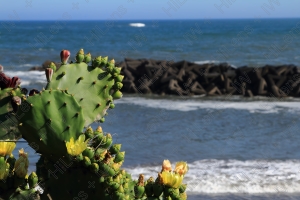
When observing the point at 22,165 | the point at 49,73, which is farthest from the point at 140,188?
the point at 49,73

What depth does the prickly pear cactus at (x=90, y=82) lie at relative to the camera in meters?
2.34

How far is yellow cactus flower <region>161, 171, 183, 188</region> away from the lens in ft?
6.51

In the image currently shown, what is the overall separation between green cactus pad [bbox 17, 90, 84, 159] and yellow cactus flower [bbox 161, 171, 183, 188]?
1.09ft

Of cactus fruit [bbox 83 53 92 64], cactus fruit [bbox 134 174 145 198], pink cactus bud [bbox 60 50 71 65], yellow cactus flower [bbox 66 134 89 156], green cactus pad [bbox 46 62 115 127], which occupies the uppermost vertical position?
pink cactus bud [bbox 60 50 71 65]

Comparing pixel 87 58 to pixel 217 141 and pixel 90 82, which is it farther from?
pixel 217 141

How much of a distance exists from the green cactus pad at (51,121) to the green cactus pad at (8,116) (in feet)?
0.55

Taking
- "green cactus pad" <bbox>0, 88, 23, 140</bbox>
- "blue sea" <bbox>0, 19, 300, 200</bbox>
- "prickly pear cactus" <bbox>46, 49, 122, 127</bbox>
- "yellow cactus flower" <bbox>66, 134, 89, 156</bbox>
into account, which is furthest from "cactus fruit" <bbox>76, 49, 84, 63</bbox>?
"blue sea" <bbox>0, 19, 300, 200</bbox>

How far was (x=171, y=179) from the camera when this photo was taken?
1989 mm

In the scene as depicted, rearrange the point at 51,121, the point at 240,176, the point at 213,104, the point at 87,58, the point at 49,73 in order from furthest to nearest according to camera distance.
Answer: the point at 213,104
the point at 240,176
the point at 87,58
the point at 49,73
the point at 51,121

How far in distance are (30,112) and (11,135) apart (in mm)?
269

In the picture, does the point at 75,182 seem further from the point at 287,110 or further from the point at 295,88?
the point at 295,88

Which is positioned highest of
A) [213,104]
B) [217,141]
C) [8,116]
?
[8,116]

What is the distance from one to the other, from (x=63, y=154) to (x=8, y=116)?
0.29 meters

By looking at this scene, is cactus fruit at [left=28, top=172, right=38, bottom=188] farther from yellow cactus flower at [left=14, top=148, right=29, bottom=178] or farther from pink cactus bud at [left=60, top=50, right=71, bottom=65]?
pink cactus bud at [left=60, top=50, right=71, bottom=65]
